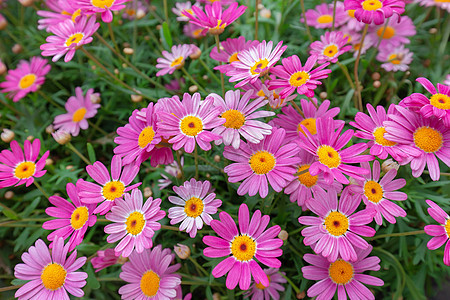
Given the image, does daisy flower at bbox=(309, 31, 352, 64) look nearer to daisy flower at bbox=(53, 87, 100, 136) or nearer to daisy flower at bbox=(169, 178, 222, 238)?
daisy flower at bbox=(169, 178, 222, 238)

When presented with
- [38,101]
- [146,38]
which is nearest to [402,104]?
[146,38]

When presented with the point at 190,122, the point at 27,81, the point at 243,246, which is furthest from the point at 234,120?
the point at 27,81

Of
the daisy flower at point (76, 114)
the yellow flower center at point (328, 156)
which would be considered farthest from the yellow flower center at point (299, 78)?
the daisy flower at point (76, 114)

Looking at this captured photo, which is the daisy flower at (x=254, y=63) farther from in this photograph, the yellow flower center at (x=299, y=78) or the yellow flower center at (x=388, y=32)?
the yellow flower center at (x=388, y=32)

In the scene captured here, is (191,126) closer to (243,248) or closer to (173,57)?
(243,248)

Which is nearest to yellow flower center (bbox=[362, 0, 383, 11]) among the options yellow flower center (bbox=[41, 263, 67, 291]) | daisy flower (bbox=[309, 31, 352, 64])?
daisy flower (bbox=[309, 31, 352, 64])
